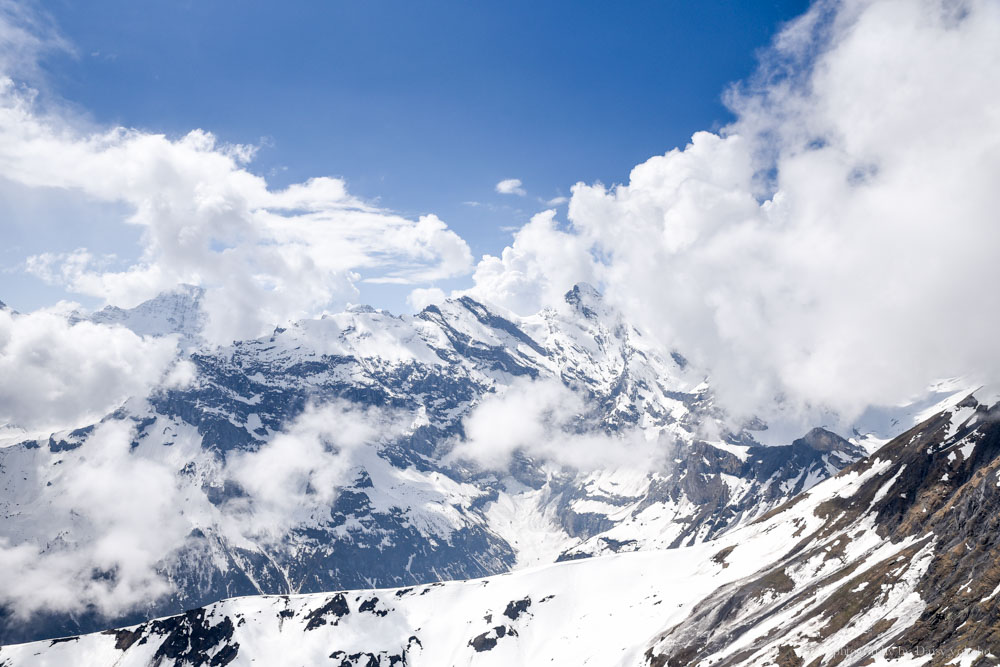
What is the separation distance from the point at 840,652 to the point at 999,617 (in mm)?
37841

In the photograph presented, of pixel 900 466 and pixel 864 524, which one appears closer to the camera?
pixel 864 524

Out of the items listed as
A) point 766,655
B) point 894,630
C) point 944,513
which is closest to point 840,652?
point 894,630

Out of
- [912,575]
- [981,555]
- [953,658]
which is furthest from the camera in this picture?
[912,575]

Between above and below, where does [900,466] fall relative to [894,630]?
above

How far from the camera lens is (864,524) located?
178750 mm

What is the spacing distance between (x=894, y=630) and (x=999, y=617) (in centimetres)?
2879

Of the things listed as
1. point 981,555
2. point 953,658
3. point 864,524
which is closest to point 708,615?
point 864,524

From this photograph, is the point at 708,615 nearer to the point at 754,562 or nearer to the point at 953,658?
the point at 754,562

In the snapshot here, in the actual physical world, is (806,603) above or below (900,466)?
below

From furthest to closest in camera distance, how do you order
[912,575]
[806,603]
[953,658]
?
→ [806,603] → [912,575] → [953,658]

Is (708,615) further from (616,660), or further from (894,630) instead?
(894,630)

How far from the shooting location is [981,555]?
380ft

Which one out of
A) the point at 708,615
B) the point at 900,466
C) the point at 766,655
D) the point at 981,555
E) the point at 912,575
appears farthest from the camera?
the point at 900,466

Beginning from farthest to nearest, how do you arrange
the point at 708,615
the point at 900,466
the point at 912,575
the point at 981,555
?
the point at 900,466 → the point at 708,615 → the point at 912,575 → the point at 981,555
